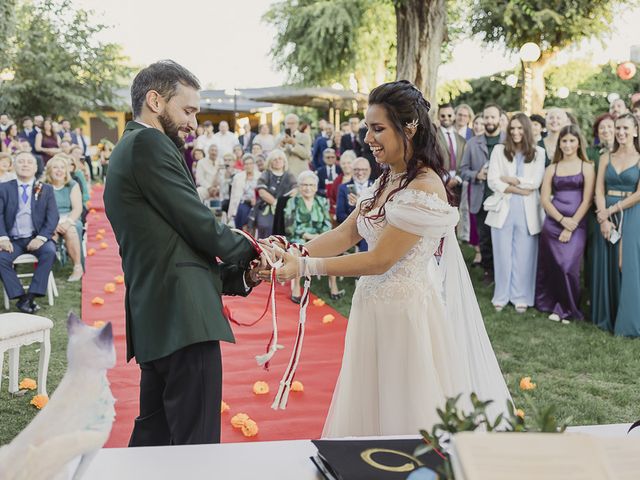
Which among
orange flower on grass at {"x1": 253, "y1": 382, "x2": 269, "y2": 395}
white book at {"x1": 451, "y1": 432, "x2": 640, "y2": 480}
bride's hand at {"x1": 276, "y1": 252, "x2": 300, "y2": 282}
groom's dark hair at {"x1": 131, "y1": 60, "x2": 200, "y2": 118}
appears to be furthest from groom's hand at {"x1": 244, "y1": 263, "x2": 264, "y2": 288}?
orange flower on grass at {"x1": 253, "y1": 382, "x2": 269, "y2": 395}

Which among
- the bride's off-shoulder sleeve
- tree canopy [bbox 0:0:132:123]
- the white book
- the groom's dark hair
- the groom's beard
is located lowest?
the white book

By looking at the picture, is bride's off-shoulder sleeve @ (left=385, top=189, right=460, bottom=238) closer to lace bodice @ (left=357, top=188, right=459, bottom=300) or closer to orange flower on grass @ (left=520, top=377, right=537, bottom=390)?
lace bodice @ (left=357, top=188, right=459, bottom=300)

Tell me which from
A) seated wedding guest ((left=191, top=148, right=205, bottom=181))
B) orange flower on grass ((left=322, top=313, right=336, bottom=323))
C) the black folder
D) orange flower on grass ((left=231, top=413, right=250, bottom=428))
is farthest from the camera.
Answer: seated wedding guest ((left=191, top=148, right=205, bottom=181))

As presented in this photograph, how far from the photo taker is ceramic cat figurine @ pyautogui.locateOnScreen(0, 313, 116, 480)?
1.15 metres

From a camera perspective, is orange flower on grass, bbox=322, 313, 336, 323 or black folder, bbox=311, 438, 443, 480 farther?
orange flower on grass, bbox=322, 313, 336, 323

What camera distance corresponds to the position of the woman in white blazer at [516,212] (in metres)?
7.79

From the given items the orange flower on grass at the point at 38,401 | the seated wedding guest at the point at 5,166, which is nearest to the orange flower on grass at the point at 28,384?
the orange flower on grass at the point at 38,401

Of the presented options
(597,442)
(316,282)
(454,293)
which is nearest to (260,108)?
(316,282)

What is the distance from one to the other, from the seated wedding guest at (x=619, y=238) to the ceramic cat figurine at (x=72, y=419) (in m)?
6.52

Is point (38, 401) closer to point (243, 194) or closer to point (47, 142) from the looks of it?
point (243, 194)

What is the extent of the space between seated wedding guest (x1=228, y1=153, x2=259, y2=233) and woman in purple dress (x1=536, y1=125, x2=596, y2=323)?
16.0 feet

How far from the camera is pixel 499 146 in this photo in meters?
8.01

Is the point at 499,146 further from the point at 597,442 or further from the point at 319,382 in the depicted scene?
the point at 597,442

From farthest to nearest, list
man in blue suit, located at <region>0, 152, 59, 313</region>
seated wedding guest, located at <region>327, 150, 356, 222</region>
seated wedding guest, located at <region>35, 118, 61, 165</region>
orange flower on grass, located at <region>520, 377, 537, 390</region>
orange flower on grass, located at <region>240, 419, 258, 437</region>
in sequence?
seated wedding guest, located at <region>35, 118, 61, 165</region> < seated wedding guest, located at <region>327, 150, 356, 222</region> < man in blue suit, located at <region>0, 152, 59, 313</region> < orange flower on grass, located at <region>520, 377, 537, 390</region> < orange flower on grass, located at <region>240, 419, 258, 437</region>
